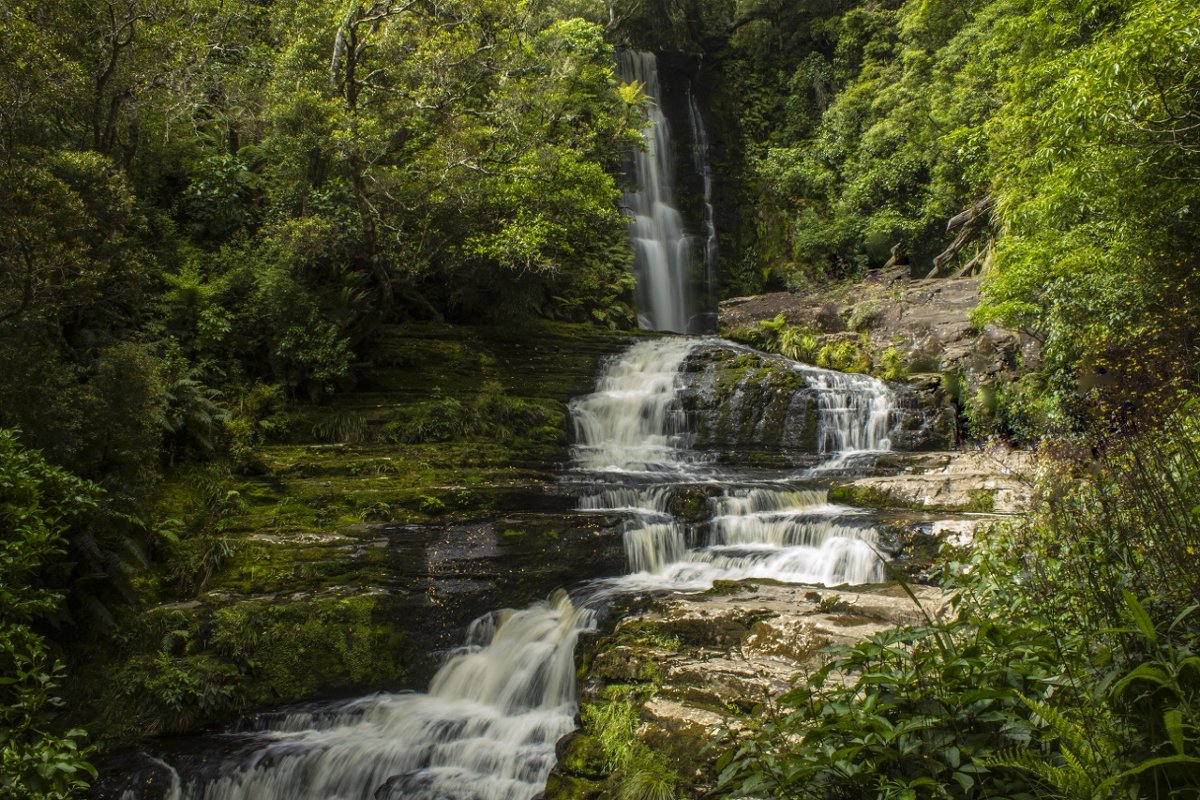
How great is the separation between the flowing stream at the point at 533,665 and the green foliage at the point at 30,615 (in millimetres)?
1713

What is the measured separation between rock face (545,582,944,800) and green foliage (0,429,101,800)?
316 centimetres

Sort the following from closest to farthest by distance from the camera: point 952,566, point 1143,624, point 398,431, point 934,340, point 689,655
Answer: point 1143,624
point 952,566
point 689,655
point 398,431
point 934,340

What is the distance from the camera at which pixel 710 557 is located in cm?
897

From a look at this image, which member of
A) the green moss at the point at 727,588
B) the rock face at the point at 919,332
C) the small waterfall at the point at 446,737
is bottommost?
the small waterfall at the point at 446,737

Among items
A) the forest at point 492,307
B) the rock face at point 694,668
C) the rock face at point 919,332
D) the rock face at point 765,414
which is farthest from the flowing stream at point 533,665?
the rock face at point 919,332

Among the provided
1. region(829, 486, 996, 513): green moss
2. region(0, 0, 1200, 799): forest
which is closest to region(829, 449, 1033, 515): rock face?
region(829, 486, 996, 513): green moss

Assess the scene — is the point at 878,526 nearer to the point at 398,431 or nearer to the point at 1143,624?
the point at 1143,624

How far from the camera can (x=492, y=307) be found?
1705 centimetres

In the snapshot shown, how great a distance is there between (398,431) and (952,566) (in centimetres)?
1008

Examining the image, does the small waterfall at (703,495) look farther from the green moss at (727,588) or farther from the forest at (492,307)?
the forest at (492,307)

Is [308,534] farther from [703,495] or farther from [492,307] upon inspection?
[492,307]

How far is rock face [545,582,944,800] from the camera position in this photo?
4676mm

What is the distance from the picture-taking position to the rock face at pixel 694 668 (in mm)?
4676

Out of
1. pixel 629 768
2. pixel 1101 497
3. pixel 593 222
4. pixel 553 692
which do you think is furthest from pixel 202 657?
pixel 593 222
